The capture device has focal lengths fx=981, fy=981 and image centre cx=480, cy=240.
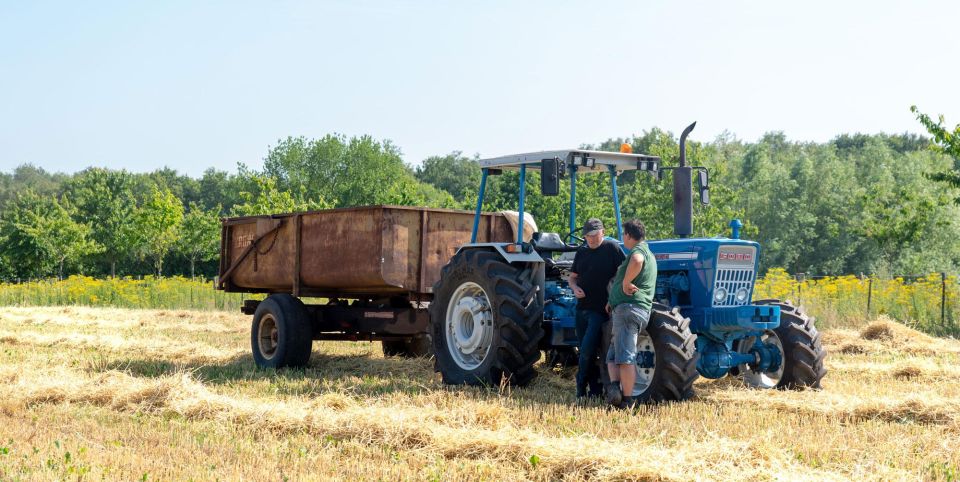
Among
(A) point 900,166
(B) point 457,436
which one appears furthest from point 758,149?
(B) point 457,436

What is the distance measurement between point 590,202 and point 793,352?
26336 millimetres

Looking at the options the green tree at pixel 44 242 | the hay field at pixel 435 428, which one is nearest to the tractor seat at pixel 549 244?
the hay field at pixel 435 428

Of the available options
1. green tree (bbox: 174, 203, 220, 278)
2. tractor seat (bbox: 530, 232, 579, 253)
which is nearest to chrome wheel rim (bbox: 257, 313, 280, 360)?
tractor seat (bbox: 530, 232, 579, 253)

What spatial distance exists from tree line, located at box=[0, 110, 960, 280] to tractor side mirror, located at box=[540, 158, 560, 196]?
2.09 m

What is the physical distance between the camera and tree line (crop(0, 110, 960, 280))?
3638cm

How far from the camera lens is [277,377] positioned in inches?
401

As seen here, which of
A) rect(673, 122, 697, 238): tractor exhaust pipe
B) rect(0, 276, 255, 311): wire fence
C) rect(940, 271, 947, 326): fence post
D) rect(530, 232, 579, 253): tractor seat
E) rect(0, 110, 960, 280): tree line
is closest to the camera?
rect(673, 122, 697, 238): tractor exhaust pipe

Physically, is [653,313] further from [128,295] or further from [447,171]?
[447,171]

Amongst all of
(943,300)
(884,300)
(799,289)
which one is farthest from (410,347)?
(799,289)

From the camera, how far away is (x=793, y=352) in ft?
29.7

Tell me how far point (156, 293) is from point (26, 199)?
32756 mm

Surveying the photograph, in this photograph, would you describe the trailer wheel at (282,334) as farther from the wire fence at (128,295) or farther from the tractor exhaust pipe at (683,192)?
the wire fence at (128,295)

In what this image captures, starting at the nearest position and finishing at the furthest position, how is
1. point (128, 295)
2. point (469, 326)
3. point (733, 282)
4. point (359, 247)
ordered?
point (733, 282), point (469, 326), point (359, 247), point (128, 295)

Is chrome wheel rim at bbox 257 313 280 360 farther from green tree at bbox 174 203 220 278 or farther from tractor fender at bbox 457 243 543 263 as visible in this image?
green tree at bbox 174 203 220 278
